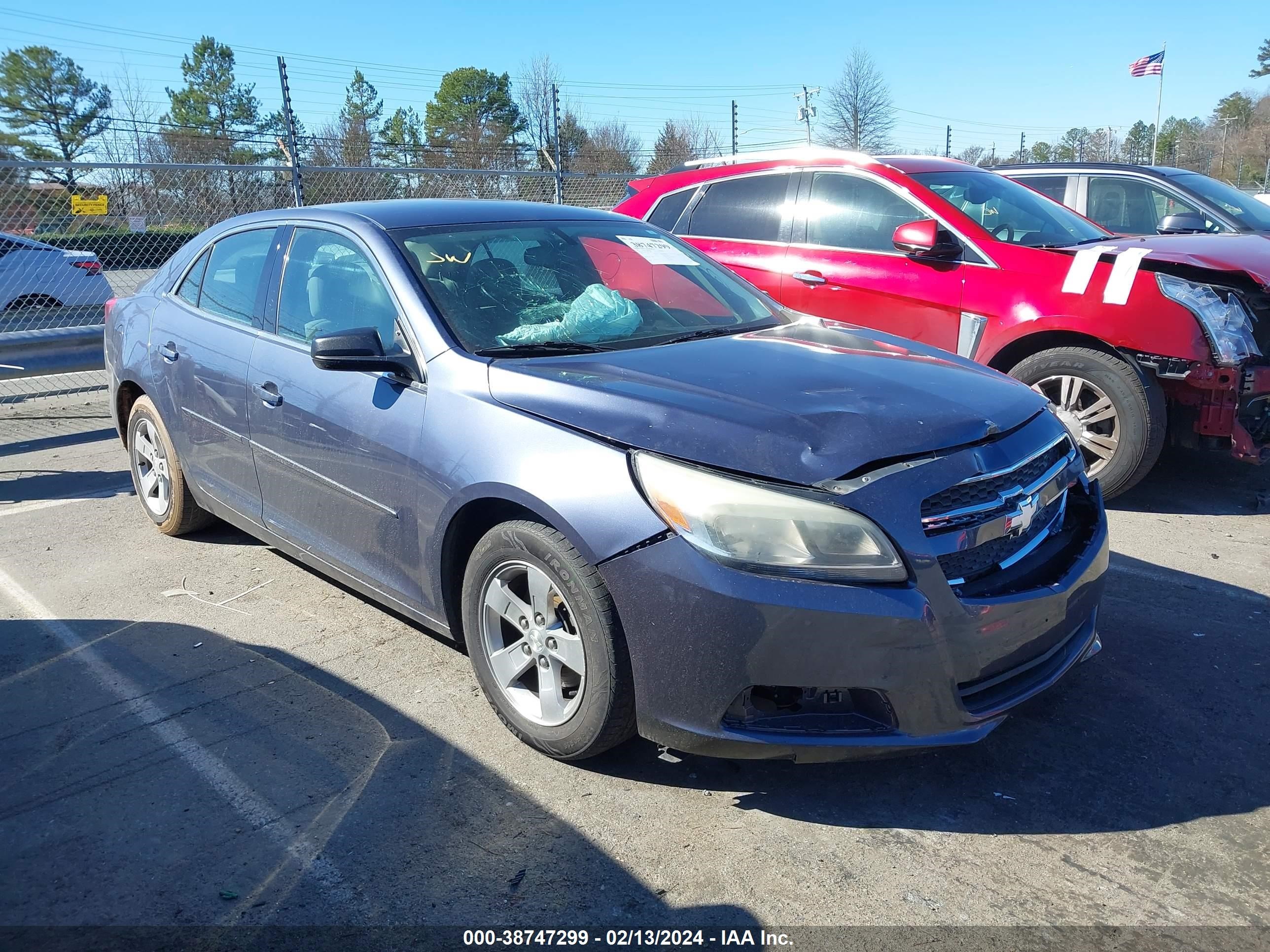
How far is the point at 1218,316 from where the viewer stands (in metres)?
5.10

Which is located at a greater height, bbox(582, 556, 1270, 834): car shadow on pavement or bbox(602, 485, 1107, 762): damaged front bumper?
bbox(602, 485, 1107, 762): damaged front bumper

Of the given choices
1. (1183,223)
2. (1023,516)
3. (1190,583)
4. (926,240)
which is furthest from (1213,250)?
(1023,516)

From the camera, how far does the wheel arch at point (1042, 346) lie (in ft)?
17.4

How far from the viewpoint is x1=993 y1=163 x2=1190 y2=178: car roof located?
28.8 ft

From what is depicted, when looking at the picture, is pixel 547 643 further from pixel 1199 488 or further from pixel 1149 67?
pixel 1149 67

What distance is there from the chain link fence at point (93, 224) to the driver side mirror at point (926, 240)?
5927 millimetres

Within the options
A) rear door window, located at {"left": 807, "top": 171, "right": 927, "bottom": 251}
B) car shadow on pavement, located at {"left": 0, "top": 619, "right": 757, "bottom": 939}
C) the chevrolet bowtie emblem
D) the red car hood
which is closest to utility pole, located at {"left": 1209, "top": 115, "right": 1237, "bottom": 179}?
the red car hood

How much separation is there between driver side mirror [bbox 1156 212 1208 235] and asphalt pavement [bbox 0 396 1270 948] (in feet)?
15.6

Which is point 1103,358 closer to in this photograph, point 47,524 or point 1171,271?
point 1171,271

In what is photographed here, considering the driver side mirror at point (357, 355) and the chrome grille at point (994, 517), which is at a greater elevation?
the driver side mirror at point (357, 355)

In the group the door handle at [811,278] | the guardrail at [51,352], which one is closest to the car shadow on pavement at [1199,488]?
the door handle at [811,278]

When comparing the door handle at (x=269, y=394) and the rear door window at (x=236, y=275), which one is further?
the rear door window at (x=236, y=275)

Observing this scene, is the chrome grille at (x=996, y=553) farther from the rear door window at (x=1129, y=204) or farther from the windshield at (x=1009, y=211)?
the rear door window at (x=1129, y=204)

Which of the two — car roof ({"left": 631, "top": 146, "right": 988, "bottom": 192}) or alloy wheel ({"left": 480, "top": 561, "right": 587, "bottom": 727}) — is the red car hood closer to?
car roof ({"left": 631, "top": 146, "right": 988, "bottom": 192})
